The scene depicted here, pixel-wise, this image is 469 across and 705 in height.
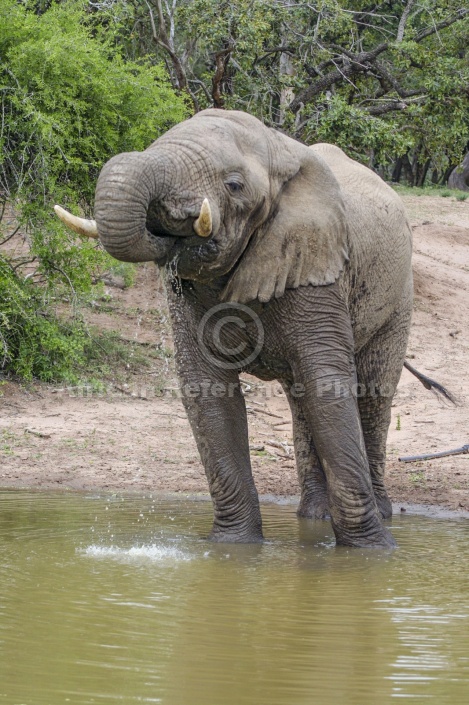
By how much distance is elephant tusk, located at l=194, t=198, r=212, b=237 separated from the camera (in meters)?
4.88

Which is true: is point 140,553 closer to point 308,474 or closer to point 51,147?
point 308,474

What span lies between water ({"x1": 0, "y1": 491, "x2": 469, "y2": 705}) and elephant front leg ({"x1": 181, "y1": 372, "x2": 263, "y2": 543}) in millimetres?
169

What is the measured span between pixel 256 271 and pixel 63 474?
3339 millimetres

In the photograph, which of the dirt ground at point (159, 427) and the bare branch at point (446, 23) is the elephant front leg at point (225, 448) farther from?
the bare branch at point (446, 23)

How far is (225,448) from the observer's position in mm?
6242

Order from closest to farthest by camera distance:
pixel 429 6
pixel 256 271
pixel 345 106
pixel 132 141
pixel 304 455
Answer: pixel 256 271 < pixel 304 455 < pixel 132 141 < pixel 345 106 < pixel 429 6

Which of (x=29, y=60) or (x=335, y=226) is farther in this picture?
(x=29, y=60)

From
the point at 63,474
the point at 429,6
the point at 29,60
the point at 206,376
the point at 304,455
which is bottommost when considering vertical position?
the point at 63,474

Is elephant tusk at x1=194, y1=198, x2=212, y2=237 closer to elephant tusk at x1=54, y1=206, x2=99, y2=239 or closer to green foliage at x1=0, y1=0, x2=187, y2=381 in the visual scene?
elephant tusk at x1=54, y1=206, x2=99, y2=239

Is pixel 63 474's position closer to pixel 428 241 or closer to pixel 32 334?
pixel 32 334

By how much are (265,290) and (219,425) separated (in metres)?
0.87

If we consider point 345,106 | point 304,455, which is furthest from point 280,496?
point 345,106

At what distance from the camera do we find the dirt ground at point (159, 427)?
8.48 meters

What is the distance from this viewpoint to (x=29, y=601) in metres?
4.76
